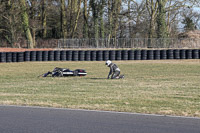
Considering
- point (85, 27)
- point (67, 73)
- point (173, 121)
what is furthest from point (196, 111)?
point (85, 27)

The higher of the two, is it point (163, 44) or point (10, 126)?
point (163, 44)

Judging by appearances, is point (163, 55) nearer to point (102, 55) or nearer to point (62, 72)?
point (102, 55)

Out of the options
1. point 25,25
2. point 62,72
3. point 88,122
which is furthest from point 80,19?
point 88,122

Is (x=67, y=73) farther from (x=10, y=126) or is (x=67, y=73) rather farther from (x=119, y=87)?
(x=10, y=126)

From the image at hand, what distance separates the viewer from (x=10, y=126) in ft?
26.9

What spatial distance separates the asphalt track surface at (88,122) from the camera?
776 centimetres

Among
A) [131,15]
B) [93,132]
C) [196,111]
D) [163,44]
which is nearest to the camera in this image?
[93,132]

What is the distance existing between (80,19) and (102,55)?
27.6 metres

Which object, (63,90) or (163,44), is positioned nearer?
(63,90)

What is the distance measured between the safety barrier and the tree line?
10.4m

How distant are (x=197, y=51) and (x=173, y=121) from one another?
87.6 feet

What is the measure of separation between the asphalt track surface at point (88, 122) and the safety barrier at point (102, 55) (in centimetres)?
2502

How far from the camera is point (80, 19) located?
6169cm

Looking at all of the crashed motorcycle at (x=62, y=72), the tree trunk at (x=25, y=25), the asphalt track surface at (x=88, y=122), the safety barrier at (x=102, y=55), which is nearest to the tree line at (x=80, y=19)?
the tree trunk at (x=25, y=25)
